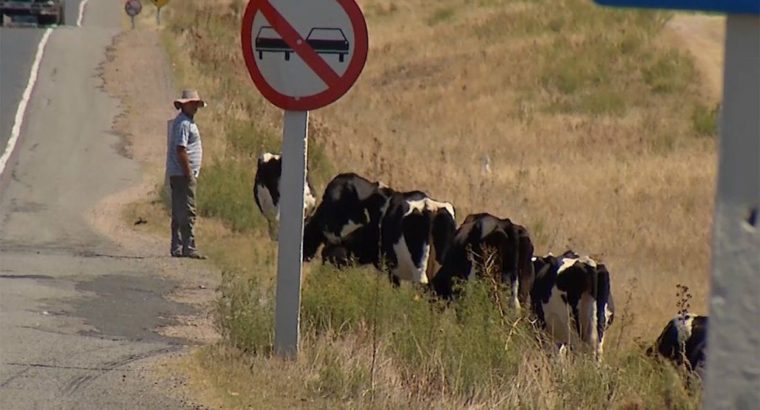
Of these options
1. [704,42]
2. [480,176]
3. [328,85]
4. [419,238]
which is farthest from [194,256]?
[704,42]

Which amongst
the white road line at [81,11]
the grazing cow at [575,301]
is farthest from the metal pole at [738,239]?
the white road line at [81,11]

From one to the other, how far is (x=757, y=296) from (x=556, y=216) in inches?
809

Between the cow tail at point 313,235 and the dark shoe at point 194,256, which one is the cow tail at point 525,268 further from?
the dark shoe at point 194,256

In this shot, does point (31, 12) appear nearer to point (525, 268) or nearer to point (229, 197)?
point (229, 197)

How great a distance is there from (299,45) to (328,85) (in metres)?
0.27

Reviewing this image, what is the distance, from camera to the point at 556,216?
23.3 metres

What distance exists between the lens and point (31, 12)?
47.2 m

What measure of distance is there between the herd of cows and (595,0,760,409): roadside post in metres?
6.53

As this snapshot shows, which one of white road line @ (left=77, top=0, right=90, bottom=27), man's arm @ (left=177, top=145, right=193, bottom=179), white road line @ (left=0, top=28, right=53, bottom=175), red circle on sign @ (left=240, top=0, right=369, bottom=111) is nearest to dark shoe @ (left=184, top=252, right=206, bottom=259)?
man's arm @ (left=177, top=145, right=193, bottom=179)

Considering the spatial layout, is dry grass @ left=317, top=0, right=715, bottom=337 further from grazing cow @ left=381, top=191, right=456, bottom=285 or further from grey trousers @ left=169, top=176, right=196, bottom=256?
grey trousers @ left=169, top=176, right=196, bottom=256

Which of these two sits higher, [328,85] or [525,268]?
[328,85]

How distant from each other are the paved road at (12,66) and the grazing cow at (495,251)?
12565mm

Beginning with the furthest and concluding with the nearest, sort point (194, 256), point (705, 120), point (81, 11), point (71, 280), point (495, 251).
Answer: point (81, 11)
point (705, 120)
point (194, 256)
point (71, 280)
point (495, 251)

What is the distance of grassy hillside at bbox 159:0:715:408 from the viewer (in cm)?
874
